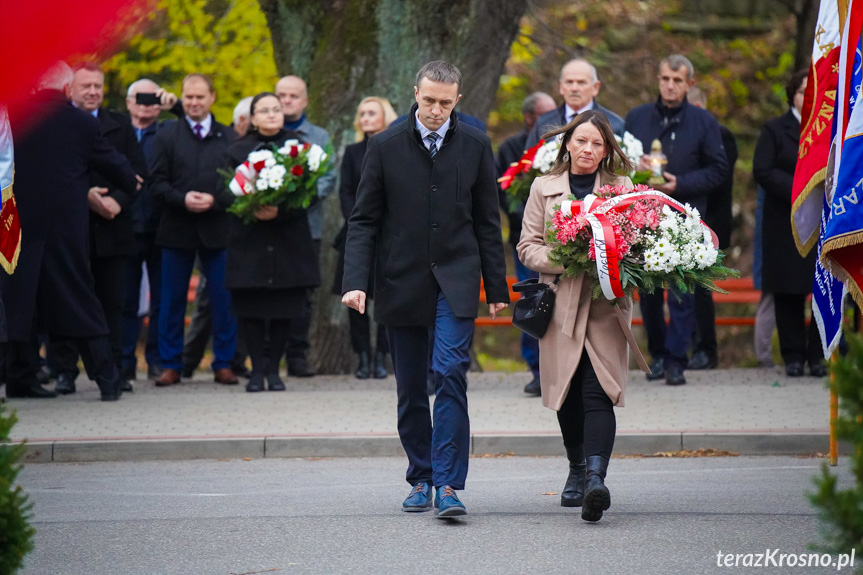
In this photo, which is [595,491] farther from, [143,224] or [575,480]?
[143,224]

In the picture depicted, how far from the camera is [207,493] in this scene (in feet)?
23.3

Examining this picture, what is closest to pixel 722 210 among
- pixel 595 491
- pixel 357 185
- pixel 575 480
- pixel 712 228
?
pixel 712 228

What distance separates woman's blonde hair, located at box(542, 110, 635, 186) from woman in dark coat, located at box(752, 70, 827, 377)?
4973 millimetres

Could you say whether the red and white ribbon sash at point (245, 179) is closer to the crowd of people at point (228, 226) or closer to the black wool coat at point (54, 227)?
the crowd of people at point (228, 226)

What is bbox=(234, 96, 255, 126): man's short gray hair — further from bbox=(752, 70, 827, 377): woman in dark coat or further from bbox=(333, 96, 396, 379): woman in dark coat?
bbox=(752, 70, 827, 377): woman in dark coat

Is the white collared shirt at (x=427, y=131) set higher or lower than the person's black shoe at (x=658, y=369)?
higher

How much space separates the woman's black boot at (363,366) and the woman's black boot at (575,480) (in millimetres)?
5755

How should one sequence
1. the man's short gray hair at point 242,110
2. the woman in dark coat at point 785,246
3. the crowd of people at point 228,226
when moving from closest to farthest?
the crowd of people at point 228,226 → the woman in dark coat at point 785,246 → the man's short gray hair at point 242,110

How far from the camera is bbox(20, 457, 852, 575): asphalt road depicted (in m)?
5.14

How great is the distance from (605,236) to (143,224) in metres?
6.91

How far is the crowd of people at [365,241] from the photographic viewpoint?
6262 millimetres

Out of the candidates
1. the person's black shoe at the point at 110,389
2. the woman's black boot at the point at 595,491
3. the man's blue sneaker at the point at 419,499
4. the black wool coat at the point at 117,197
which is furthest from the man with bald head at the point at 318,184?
the woman's black boot at the point at 595,491

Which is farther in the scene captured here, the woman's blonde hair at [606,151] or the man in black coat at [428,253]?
the woman's blonde hair at [606,151]

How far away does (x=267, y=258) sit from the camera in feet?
35.3
